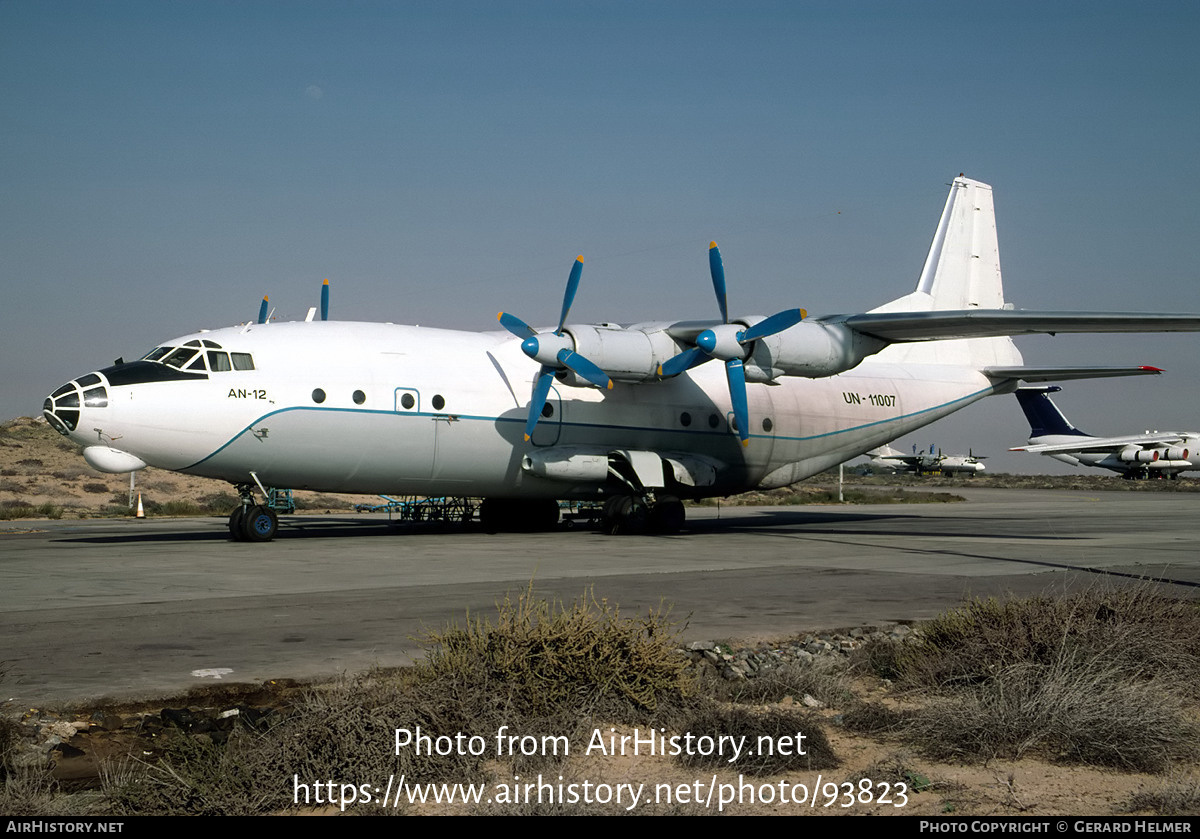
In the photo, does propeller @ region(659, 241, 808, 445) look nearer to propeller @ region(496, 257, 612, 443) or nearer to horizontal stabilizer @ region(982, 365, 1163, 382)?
propeller @ region(496, 257, 612, 443)

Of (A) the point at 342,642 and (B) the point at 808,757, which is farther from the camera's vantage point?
(A) the point at 342,642

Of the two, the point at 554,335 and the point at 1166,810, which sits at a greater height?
the point at 554,335

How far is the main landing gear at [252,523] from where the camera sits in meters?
20.9

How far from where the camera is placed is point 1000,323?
22.5 m

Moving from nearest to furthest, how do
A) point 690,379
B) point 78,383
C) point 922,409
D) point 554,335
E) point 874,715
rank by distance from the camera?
point 874,715, point 78,383, point 554,335, point 690,379, point 922,409

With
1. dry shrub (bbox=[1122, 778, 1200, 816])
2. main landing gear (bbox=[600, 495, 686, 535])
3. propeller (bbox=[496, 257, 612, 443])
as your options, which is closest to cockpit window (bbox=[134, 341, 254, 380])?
propeller (bbox=[496, 257, 612, 443])

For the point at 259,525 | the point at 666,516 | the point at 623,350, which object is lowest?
the point at 666,516

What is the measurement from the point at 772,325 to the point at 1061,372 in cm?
1007

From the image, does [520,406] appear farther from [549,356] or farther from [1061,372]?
[1061,372]

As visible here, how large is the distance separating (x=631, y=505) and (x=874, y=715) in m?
17.8

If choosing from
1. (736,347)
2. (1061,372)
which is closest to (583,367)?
(736,347)

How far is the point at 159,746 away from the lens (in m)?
6.04

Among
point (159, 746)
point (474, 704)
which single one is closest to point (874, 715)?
point (474, 704)

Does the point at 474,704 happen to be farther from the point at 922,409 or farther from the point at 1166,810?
the point at 922,409
